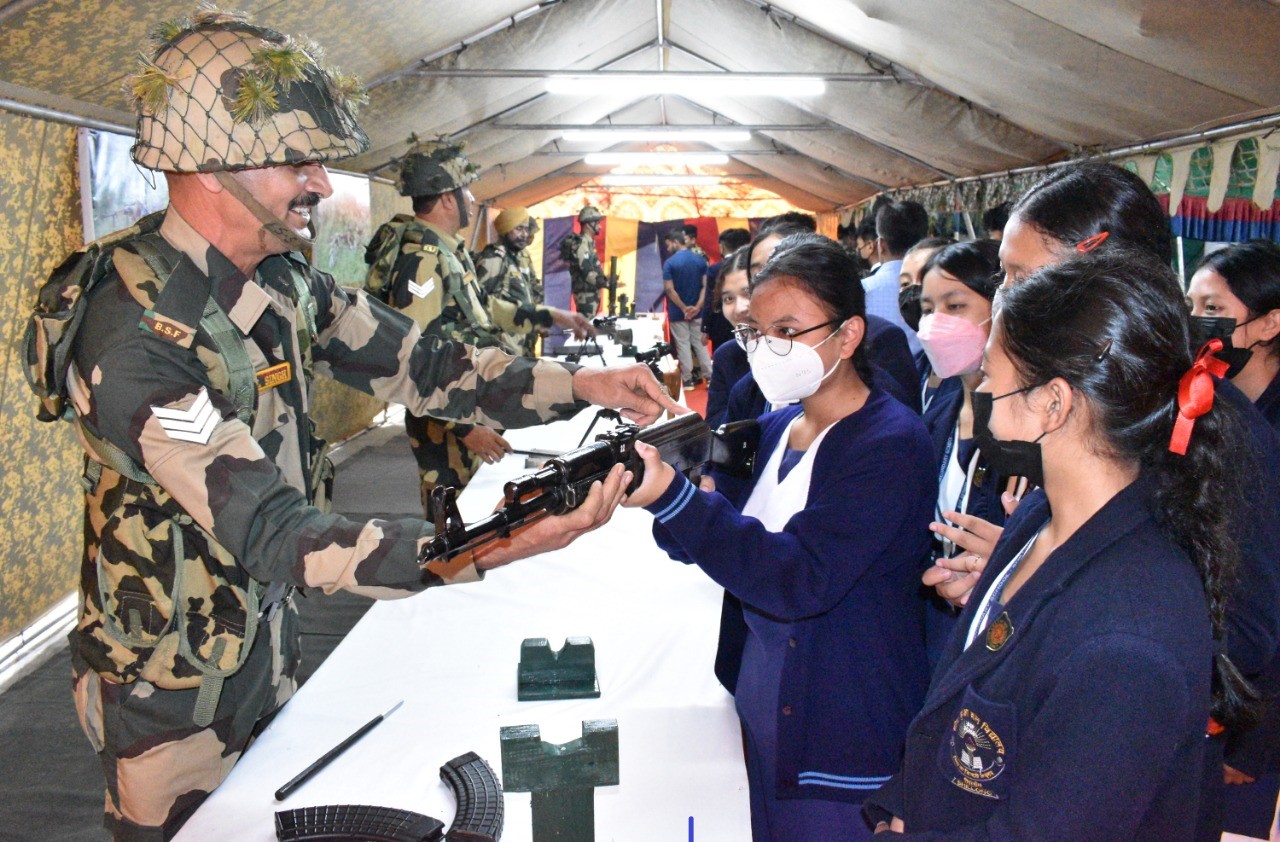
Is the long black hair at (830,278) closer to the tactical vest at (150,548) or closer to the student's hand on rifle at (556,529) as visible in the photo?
the student's hand on rifle at (556,529)

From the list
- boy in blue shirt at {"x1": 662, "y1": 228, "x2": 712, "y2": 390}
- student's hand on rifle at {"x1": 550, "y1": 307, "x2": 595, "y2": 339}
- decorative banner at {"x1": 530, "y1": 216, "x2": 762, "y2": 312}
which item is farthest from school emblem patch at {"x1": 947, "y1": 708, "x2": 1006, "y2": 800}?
decorative banner at {"x1": 530, "y1": 216, "x2": 762, "y2": 312}

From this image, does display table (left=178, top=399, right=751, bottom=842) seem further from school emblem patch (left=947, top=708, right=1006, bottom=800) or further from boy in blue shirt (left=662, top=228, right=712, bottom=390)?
boy in blue shirt (left=662, top=228, right=712, bottom=390)

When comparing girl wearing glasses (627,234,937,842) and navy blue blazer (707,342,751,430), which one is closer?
girl wearing glasses (627,234,937,842)

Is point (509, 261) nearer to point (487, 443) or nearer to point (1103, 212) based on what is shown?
point (487, 443)

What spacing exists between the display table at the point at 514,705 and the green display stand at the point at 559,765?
0.72 feet

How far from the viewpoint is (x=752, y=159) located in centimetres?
1466

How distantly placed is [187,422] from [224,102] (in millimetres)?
605

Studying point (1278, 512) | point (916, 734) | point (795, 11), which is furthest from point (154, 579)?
point (795, 11)

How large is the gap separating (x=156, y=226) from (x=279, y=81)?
40cm

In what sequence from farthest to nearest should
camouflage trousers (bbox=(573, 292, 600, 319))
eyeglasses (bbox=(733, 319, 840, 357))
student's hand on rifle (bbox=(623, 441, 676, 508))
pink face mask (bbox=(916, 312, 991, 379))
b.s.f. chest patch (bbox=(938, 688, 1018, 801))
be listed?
camouflage trousers (bbox=(573, 292, 600, 319))
pink face mask (bbox=(916, 312, 991, 379))
eyeglasses (bbox=(733, 319, 840, 357))
student's hand on rifle (bbox=(623, 441, 676, 508))
b.s.f. chest patch (bbox=(938, 688, 1018, 801))

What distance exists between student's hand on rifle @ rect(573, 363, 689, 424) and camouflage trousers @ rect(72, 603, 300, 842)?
38.0 inches

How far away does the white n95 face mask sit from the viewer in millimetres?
1904

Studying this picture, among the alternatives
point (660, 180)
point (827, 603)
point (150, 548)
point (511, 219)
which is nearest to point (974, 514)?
point (827, 603)

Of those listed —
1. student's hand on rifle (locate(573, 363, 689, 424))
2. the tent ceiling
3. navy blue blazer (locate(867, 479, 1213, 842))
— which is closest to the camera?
navy blue blazer (locate(867, 479, 1213, 842))
